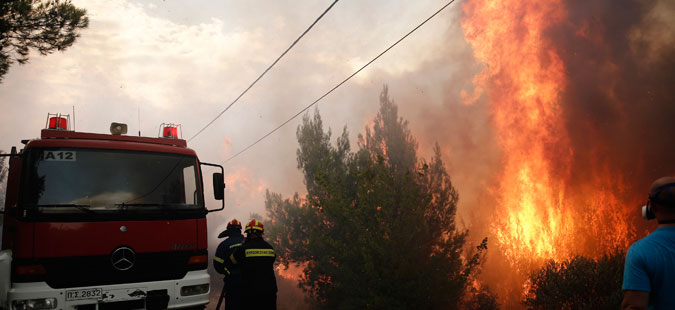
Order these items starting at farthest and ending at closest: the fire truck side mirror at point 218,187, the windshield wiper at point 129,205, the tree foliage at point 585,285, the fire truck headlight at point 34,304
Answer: the tree foliage at point 585,285, the fire truck side mirror at point 218,187, the windshield wiper at point 129,205, the fire truck headlight at point 34,304

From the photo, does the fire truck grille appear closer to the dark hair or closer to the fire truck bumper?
the fire truck bumper

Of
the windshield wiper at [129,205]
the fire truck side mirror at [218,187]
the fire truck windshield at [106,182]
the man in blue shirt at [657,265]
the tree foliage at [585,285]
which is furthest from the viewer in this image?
the tree foliage at [585,285]

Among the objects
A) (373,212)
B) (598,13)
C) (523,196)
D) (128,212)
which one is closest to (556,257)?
(523,196)

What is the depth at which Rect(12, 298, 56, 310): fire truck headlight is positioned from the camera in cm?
524

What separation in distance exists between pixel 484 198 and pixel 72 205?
2514 cm

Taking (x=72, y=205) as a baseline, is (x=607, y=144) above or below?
above

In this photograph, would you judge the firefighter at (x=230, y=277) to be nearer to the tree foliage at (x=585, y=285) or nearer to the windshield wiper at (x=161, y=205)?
the windshield wiper at (x=161, y=205)

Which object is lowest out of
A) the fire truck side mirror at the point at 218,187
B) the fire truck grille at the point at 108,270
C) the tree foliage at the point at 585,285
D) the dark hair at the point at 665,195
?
the tree foliage at the point at 585,285

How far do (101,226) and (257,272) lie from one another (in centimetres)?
202

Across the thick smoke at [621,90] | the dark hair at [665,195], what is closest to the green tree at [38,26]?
the dark hair at [665,195]

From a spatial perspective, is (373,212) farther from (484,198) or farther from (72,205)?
Result: (484,198)

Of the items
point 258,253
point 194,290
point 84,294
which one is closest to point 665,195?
point 258,253

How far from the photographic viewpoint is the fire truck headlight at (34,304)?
524 cm

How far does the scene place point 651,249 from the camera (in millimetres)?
Answer: 2449
